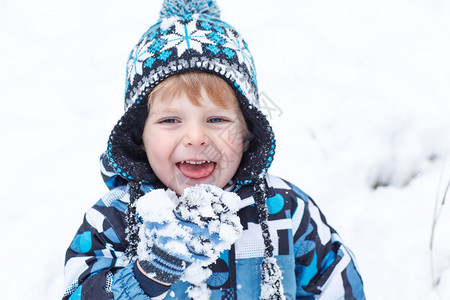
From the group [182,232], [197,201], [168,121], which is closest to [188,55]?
[168,121]

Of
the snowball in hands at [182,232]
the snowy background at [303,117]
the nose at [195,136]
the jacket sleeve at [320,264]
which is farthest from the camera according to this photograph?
the snowy background at [303,117]

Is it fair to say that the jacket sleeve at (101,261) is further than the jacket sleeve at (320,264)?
No

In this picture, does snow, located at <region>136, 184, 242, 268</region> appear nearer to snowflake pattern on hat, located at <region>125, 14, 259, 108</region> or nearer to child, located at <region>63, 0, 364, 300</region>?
child, located at <region>63, 0, 364, 300</region>

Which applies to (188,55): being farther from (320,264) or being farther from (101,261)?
(320,264)

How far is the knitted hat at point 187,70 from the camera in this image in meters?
1.41

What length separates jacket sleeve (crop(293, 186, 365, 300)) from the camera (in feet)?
5.18

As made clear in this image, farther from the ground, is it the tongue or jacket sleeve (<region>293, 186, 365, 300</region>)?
the tongue

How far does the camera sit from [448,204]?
2367mm

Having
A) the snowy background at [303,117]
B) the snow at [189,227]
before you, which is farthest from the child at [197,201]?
the snowy background at [303,117]

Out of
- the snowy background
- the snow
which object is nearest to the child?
the snow

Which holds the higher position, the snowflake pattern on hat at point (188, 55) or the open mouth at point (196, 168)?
the snowflake pattern on hat at point (188, 55)

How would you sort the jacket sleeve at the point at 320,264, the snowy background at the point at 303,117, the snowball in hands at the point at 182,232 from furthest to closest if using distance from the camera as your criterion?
the snowy background at the point at 303,117
the jacket sleeve at the point at 320,264
the snowball in hands at the point at 182,232

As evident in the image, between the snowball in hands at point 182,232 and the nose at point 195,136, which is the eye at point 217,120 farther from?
the snowball in hands at point 182,232

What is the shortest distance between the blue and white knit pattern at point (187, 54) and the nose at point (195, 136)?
21 cm
